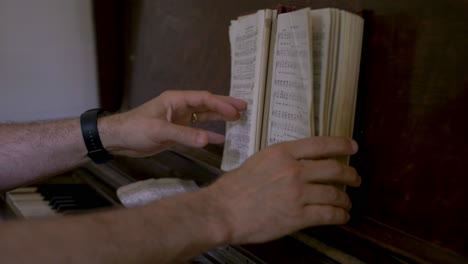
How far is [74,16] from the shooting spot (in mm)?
1856

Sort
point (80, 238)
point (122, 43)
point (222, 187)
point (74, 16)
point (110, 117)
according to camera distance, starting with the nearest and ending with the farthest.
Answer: point (80, 238)
point (222, 187)
point (110, 117)
point (122, 43)
point (74, 16)

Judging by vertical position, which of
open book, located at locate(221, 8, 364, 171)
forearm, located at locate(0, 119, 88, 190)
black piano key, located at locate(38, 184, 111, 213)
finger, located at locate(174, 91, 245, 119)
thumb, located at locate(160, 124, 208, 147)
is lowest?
black piano key, located at locate(38, 184, 111, 213)

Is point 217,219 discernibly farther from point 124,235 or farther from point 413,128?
point 413,128

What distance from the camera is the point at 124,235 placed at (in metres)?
0.62

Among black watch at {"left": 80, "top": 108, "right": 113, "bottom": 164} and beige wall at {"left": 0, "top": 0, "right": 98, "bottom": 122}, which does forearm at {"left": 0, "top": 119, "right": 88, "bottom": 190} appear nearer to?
black watch at {"left": 80, "top": 108, "right": 113, "bottom": 164}

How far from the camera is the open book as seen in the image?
748 millimetres

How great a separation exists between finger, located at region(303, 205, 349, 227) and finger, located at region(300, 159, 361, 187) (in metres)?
0.04

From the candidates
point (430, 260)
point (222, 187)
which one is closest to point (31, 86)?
point (222, 187)

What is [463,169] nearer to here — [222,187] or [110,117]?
[222,187]

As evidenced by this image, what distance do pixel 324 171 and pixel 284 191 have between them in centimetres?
7

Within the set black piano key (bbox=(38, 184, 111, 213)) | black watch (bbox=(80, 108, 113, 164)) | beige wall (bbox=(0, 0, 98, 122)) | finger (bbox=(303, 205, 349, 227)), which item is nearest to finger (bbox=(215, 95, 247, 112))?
finger (bbox=(303, 205, 349, 227))

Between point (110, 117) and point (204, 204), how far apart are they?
1.94 ft

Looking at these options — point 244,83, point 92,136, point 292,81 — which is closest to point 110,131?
point 92,136

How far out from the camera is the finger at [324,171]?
0.69m
